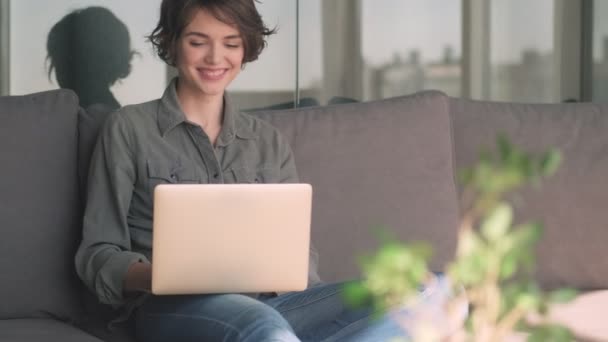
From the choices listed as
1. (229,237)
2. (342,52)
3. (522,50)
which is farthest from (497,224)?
(522,50)

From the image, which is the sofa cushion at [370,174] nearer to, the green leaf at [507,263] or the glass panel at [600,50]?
the glass panel at [600,50]

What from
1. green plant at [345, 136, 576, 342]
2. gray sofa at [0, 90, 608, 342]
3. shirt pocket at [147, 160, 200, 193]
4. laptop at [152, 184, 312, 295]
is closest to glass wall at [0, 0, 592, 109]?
gray sofa at [0, 90, 608, 342]

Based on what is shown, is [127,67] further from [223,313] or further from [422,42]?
[223,313]

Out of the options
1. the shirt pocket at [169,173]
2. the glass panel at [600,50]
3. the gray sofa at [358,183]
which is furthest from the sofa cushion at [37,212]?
the glass panel at [600,50]

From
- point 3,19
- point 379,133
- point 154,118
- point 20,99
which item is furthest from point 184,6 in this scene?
point 3,19

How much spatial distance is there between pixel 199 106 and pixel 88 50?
0.67m

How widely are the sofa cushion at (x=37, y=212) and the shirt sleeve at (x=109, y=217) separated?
0.28 feet

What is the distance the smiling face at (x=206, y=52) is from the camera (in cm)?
204

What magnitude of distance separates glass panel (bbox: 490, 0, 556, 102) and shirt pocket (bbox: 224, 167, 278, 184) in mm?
1219

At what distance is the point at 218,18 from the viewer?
2.04 metres

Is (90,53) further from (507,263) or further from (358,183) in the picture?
(507,263)

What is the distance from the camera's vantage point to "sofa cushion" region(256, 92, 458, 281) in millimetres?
2211

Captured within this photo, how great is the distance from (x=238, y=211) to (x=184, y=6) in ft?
2.37

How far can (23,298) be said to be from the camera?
194 centimetres
